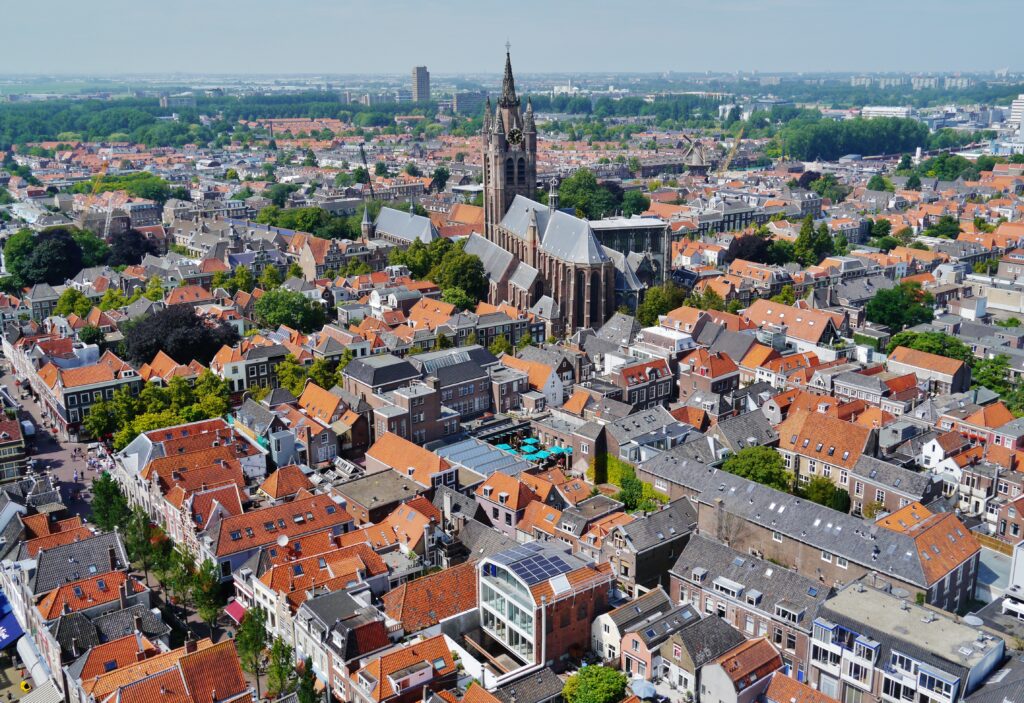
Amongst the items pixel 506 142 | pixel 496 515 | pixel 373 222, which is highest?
pixel 506 142

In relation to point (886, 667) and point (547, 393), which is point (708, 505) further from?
point (547, 393)

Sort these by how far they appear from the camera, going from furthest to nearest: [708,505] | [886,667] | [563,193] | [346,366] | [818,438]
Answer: [563,193], [346,366], [818,438], [708,505], [886,667]

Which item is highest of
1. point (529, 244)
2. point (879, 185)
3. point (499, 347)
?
point (529, 244)

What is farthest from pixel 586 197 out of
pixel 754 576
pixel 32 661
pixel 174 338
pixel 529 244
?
pixel 32 661

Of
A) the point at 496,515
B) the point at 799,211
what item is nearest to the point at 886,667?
the point at 496,515

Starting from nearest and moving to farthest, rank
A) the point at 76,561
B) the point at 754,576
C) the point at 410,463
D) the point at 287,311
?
1. the point at 754,576
2. the point at 76,561
3. the point at 410,463
4. the point at 287,311

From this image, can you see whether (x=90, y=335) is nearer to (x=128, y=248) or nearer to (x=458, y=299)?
(x=458, y=299)
